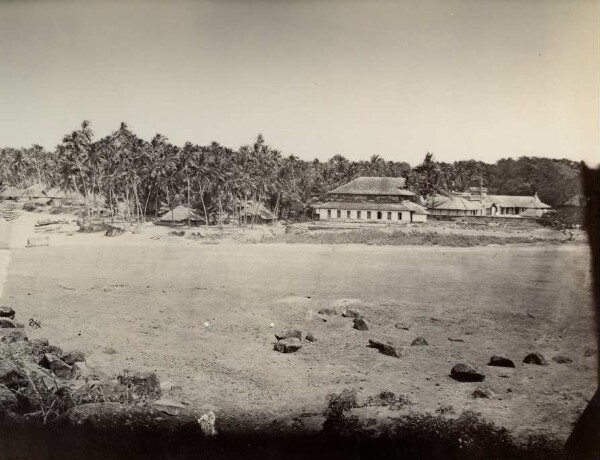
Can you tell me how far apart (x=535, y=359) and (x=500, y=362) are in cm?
68

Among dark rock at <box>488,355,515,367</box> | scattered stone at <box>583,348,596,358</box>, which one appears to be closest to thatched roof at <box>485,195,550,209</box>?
scattered stone at <box>583,348,596,358</box>

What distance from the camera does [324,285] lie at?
1227cm

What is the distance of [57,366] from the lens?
29.2ft

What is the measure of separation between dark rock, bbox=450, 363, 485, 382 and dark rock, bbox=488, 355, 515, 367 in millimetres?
636

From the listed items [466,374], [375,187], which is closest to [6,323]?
[466,374]

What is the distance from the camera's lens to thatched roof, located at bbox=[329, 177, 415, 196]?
18469 millimetres

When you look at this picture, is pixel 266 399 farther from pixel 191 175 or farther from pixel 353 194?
pixel 191 175

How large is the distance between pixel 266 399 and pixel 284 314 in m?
3.05

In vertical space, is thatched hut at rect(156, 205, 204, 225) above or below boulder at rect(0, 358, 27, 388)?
above

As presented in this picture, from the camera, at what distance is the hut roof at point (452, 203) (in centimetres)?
2394

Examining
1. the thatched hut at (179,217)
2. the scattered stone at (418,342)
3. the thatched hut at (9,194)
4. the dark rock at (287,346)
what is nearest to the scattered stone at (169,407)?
the dark rock at (287,346)

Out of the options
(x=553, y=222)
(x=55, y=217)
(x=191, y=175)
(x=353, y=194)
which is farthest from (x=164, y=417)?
(x=191, y=175)

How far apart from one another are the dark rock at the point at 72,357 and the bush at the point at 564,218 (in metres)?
10.3

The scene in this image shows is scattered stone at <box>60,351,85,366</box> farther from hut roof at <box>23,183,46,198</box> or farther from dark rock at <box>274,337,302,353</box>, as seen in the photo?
hut roof at <box>23,183,46,198</box>
